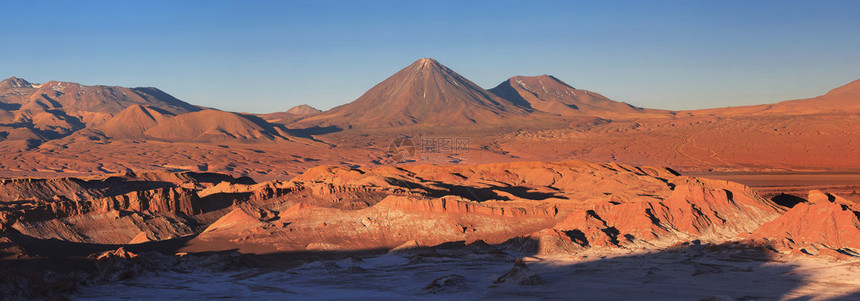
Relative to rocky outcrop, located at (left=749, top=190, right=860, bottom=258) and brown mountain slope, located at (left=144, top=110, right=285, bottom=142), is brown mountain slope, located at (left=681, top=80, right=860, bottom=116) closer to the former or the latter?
brown mountain slope, located at (left=144, top=110, right=285, bottom=142)

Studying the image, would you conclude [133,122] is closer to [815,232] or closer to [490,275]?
[490,275]

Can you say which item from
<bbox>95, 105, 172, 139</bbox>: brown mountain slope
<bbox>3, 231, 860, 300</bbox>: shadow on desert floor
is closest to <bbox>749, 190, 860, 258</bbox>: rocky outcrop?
<bbox>3, 231, 860, 300</bbox>: shadow on desert floor

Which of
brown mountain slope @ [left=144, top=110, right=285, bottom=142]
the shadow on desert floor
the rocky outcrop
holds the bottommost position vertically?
the shadow on desert floor

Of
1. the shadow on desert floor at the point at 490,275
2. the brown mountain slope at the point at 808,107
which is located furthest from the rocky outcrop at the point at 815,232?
the brown mountain slope at the point at 808,107

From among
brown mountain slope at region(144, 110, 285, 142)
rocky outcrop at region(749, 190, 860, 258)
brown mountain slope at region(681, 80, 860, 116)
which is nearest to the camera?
rocky outcrop at region(749, 190, 860, 258)

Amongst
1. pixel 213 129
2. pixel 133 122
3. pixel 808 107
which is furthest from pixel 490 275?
pixel 808 107

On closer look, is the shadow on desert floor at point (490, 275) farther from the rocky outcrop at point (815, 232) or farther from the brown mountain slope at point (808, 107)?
the brown mountain slope at point (808, 107)
